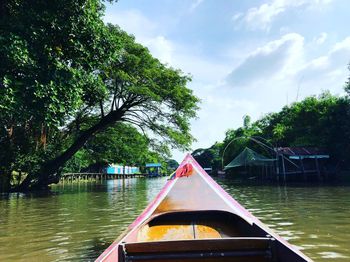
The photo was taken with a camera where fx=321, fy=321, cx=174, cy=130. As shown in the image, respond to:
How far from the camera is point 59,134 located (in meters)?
22.5

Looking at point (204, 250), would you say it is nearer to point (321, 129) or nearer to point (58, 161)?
point (58, 161)

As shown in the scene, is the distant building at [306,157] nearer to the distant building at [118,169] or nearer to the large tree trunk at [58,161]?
the large tree trunk at [58,161]

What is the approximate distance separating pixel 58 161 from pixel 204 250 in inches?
726

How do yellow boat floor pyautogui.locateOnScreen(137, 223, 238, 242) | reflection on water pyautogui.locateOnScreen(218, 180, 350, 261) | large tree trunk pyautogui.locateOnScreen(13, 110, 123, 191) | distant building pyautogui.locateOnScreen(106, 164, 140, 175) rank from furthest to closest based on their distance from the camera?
distant building pyautogui.locateOnScreen(106, 164, 140, 175) → large tree trunk pyautogui.locateOnScreen(13, 110, 123, 191) → reflection on water pyautogui.locateOnScreen(218, 180, 350, 261) → yellow boat floor pyautogui.locateOnScreen(137, 223, 238, 242)

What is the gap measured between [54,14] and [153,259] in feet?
34.9

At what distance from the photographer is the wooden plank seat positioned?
273 cm

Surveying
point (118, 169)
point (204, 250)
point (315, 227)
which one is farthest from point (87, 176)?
point (204, 250)

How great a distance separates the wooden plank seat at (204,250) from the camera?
2.73 m

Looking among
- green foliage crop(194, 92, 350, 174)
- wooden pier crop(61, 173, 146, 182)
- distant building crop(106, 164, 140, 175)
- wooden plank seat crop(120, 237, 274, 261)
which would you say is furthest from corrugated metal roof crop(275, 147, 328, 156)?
distant building crop(106, 164, 140, 175)

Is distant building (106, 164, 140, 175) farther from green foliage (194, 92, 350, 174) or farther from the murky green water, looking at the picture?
the murky green water

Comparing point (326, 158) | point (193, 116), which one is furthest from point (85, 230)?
point (326, 158)

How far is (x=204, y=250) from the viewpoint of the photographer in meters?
2.77

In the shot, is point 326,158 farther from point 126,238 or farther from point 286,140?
point 126,238

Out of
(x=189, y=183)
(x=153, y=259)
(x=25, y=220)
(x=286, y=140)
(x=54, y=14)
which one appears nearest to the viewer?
(x=153, y=259)
